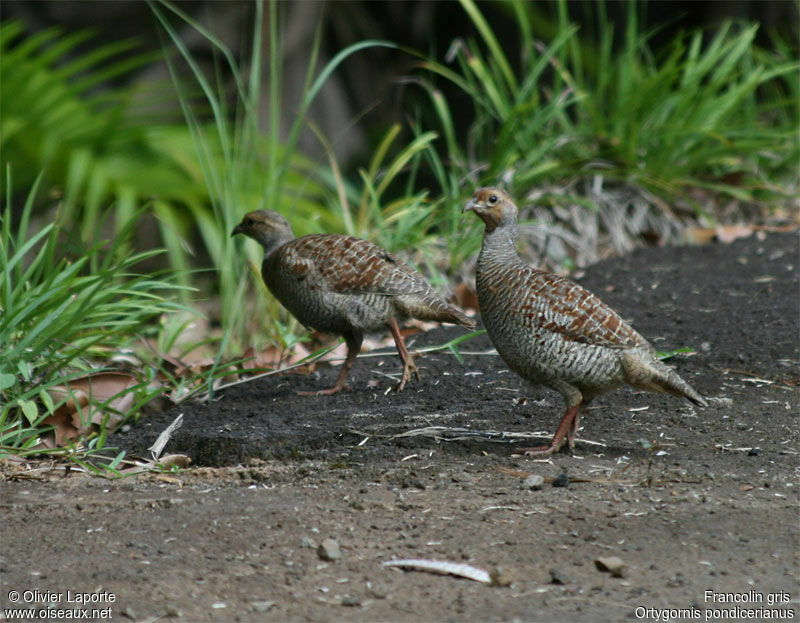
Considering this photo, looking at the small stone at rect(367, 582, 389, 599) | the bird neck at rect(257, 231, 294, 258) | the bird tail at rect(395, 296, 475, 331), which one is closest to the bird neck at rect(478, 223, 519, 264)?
the bird tail at rect(395, 296, 475, 331)

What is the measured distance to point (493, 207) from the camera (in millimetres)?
4145

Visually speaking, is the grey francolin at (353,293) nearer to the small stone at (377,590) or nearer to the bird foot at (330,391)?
the bird foot at (330,391)

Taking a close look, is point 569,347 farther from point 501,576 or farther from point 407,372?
point 501,576

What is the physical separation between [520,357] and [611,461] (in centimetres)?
50

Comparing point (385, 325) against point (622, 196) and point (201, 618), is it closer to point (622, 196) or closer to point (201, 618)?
point (201, 618)

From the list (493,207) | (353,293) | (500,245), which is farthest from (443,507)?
(353,293)

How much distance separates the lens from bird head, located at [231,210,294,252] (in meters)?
5.25

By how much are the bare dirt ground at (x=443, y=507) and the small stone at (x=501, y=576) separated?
0.02 m

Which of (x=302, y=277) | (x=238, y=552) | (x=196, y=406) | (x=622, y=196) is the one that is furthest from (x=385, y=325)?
Answer: (x=622, y=196)

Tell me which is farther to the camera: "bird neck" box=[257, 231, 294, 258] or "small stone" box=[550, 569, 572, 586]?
"bird neck" box=[257, 231, 294, 258]

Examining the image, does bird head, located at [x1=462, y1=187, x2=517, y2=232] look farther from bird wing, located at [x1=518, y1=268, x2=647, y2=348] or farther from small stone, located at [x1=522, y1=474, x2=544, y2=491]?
small stone, located at [x1=522, y1=474, x2=544, y2=491]

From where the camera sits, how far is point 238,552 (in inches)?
116

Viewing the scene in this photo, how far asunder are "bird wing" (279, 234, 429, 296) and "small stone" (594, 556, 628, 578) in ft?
7.30

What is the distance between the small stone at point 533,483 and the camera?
3.46 meters
